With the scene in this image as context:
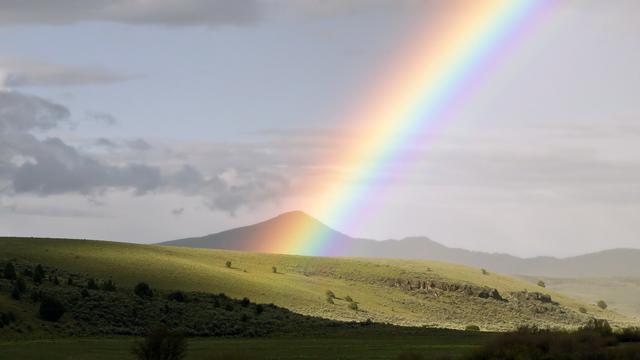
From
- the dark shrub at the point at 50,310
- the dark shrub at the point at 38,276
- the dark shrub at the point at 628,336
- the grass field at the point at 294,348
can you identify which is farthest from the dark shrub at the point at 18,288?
the dark shrub at the point at 628,336

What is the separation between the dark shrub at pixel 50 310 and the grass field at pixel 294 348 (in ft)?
31.1

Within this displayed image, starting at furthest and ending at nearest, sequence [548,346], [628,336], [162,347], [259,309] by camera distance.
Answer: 1. [259,309]
2. [628,336]
3. [162,347]
4. [548,346]

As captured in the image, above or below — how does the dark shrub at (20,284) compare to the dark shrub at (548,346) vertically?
above

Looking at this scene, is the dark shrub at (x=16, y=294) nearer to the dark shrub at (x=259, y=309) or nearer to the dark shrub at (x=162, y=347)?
the dark shrub at (x=259, y=309)

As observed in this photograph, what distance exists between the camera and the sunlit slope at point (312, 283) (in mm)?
137375

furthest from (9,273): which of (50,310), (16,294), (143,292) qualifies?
(50,310)

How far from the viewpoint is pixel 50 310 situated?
87375 millimetres

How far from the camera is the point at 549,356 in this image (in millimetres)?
48719

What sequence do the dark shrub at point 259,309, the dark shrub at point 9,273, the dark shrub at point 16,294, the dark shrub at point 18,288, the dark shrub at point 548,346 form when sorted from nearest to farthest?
the dark shrub at point 548,346 → the dark shrub at point 16,294 → the dark shrub at point 18,288 → the dark shrub at point 9,273 → the dark shrub at point 259,309

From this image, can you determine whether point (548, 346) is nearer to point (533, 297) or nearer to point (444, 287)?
point (444, 287)

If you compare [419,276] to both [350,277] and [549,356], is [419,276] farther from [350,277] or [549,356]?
[549,356]

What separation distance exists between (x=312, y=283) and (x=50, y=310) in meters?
79.2

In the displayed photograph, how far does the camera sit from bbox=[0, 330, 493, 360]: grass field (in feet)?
195

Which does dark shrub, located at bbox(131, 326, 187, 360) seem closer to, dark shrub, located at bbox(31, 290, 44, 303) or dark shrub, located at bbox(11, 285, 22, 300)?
dark shrub, located at bbox(31, 290, 44, 303)
